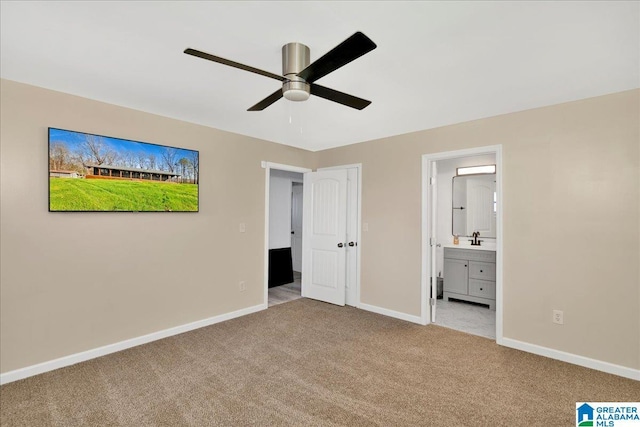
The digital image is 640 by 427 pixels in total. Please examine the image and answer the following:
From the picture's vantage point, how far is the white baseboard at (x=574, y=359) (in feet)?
8.43

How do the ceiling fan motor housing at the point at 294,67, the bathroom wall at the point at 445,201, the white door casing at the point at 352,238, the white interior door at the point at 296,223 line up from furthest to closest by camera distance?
the white interior door at the point at 296,223, the bathroom wall at the point at 445,201, the white door casing at the point at 352,238, the ceiling fan motor housing at the point at 294,67

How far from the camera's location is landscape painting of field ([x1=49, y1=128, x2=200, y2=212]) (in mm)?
2680

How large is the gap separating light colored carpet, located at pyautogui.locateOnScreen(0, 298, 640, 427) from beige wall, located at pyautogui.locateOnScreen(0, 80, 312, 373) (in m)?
0.34

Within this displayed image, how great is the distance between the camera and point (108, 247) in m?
2.96

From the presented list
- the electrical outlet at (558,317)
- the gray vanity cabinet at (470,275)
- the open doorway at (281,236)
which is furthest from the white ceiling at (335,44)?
the open doorway at (281,236)

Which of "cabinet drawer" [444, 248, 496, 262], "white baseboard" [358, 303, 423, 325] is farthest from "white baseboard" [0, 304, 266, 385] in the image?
"cabinet drawer" [444, 248, 496, 262]

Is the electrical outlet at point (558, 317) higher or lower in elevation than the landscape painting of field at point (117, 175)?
lower

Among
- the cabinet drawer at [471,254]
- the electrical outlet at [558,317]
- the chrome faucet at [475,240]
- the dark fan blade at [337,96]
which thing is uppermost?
the dark fan blade at [337,96]

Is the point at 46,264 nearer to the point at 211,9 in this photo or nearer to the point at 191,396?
the point at 191,396

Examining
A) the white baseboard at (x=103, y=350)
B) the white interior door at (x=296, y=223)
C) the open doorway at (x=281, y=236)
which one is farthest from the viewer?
the white interior door at (x=296, y=223)

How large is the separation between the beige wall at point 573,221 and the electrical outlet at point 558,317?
33 millimetres

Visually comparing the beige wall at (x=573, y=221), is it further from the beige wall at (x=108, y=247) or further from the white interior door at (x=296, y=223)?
the white interior door at (x=296, y=223)

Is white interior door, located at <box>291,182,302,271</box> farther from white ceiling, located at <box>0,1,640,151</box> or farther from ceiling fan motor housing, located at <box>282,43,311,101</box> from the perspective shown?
ceiling fan motor housing, located at <box>282,43,311,101</box>

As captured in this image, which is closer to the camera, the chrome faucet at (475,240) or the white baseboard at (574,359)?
the white baseboard at (574,359)
